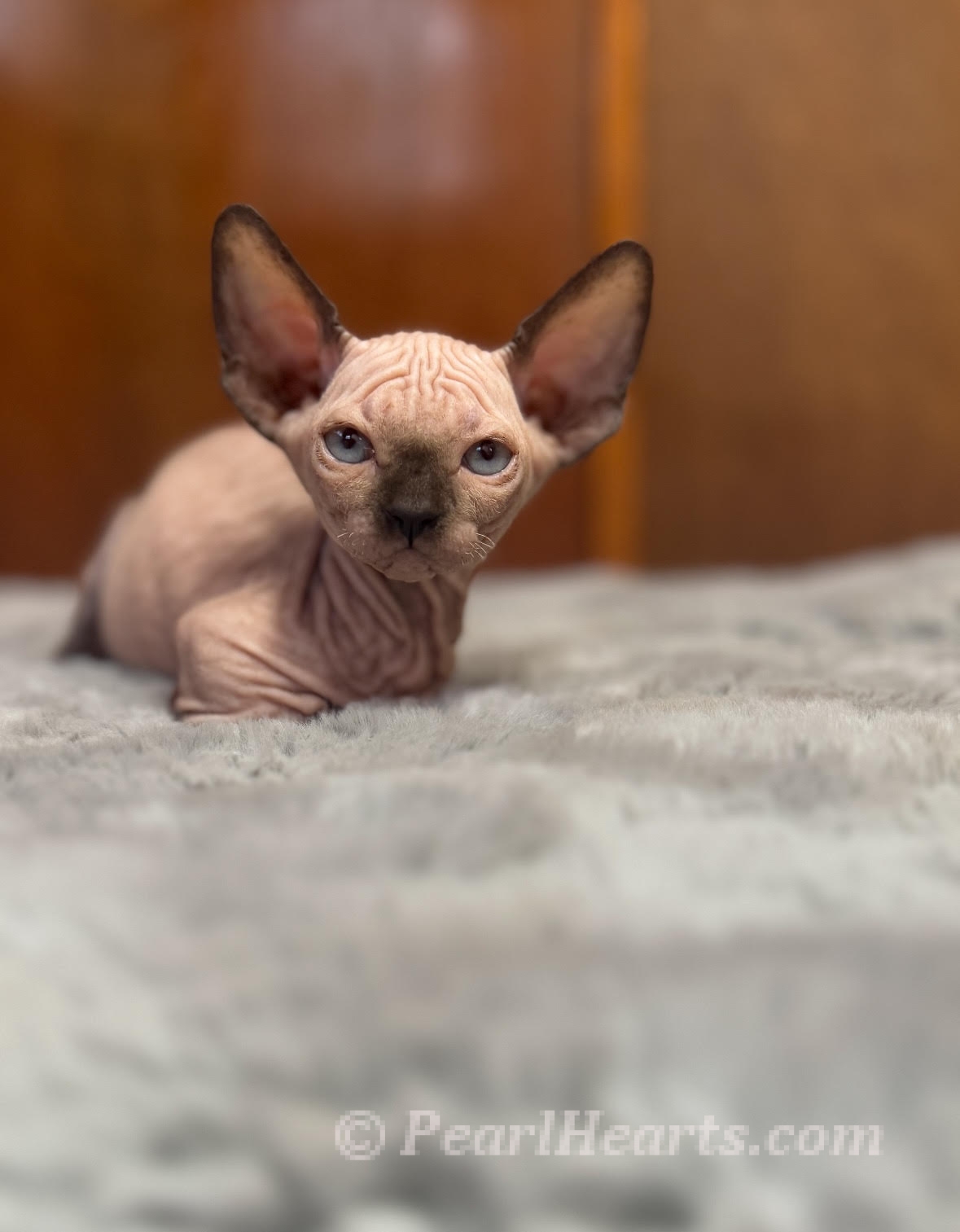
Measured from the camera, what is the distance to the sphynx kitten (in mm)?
845

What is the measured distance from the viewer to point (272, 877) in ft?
1.87

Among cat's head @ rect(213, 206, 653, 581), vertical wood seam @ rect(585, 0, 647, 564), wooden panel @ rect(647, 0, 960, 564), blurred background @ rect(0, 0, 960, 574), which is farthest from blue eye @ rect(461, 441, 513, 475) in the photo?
wooden panel @ rect(647, 0, 960, 564)

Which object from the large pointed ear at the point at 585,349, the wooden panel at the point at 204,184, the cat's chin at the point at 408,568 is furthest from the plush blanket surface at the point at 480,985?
the wooden panel at the point at 204,184

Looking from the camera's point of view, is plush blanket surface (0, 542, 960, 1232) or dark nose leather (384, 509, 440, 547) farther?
dark nose leather (384, 509, 440, 547)

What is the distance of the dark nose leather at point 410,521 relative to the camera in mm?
823

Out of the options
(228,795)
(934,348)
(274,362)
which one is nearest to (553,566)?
(934,348)

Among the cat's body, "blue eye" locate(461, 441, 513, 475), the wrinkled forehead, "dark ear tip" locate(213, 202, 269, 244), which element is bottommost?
the cat's body

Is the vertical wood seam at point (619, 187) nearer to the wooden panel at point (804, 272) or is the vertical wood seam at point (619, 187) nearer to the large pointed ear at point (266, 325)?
the wooden panel at point (804, 272)

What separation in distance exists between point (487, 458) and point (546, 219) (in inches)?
66.7

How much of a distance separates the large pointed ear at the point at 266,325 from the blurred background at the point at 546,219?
1189 mm

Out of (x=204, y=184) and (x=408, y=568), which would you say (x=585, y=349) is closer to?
(x=408, y=568)

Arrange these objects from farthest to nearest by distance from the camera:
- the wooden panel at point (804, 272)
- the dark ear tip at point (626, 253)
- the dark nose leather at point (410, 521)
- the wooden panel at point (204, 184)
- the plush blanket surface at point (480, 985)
A: the wooden panel at point (804, 272)
the wooden panel at point (204, 184)
the dark ear tip at point (626, 253)
the dark nose leather at point (410, 521)
the plush blanket surface at point (480, 985)

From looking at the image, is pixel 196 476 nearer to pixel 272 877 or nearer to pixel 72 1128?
pixel 272 877

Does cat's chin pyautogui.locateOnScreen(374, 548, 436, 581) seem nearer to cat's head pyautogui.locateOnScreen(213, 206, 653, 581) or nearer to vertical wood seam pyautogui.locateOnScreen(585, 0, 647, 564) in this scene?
cat's head pyautogui.locateOnScreen(213, 206, 653, 581)
